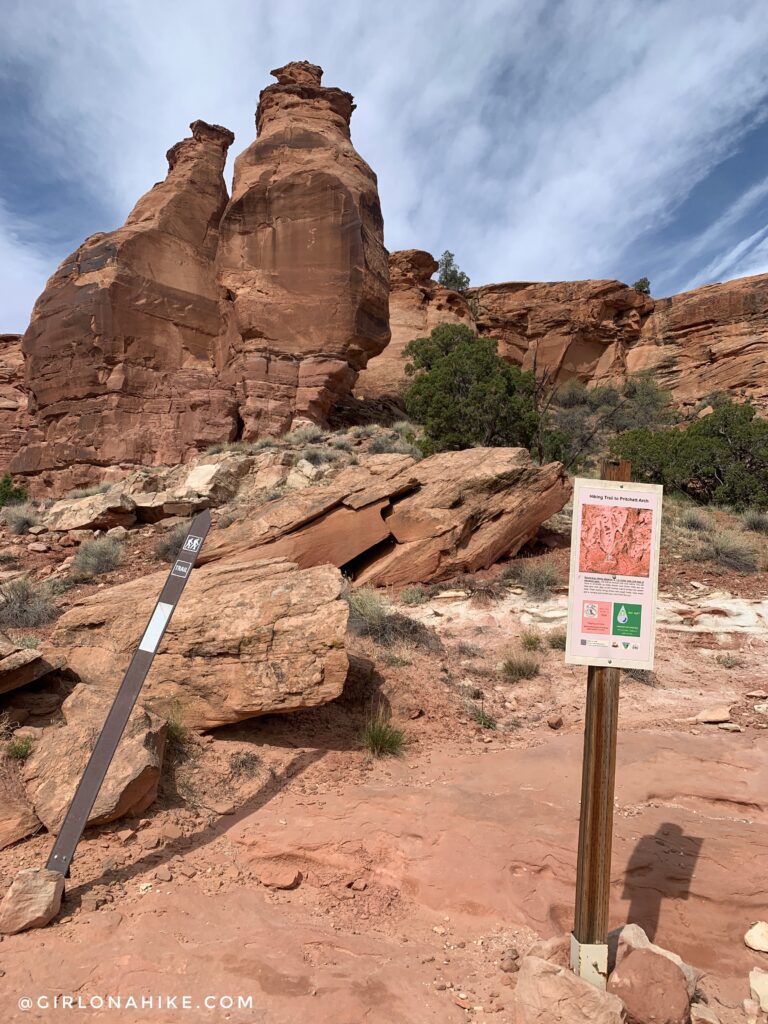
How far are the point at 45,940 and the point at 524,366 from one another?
38.8 meters

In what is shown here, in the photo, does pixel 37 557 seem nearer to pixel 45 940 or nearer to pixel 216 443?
pixel 216 443

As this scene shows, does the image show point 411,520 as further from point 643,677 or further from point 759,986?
point 759,986

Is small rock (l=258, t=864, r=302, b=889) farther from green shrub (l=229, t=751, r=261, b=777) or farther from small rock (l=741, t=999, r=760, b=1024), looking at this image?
small rock (l=741, t=999, r=760, b=1024)

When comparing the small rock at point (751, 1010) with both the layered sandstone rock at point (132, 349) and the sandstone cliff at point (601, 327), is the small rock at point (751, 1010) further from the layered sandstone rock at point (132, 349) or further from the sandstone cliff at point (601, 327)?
the sandstone cliff at point (601, 327)

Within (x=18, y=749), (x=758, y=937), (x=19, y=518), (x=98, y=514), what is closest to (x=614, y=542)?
(x=758, y=937)

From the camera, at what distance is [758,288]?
32.8 metres

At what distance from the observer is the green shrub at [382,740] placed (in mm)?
5613

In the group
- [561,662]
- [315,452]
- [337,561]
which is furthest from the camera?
[315,452]

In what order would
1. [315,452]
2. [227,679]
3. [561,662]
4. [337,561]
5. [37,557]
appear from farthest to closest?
[315,452]
[37,557]
[337,561]
[561,662]
[227,679]

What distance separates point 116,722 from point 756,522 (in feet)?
48.8

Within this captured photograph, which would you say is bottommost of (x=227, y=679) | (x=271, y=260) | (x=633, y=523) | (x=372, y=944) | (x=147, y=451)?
(x=372, y=944)

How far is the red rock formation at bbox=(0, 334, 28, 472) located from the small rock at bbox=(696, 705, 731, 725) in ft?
90.5

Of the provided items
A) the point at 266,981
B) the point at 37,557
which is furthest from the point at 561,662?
the point at 37,557

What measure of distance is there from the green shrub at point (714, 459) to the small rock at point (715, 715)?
37.9ft
